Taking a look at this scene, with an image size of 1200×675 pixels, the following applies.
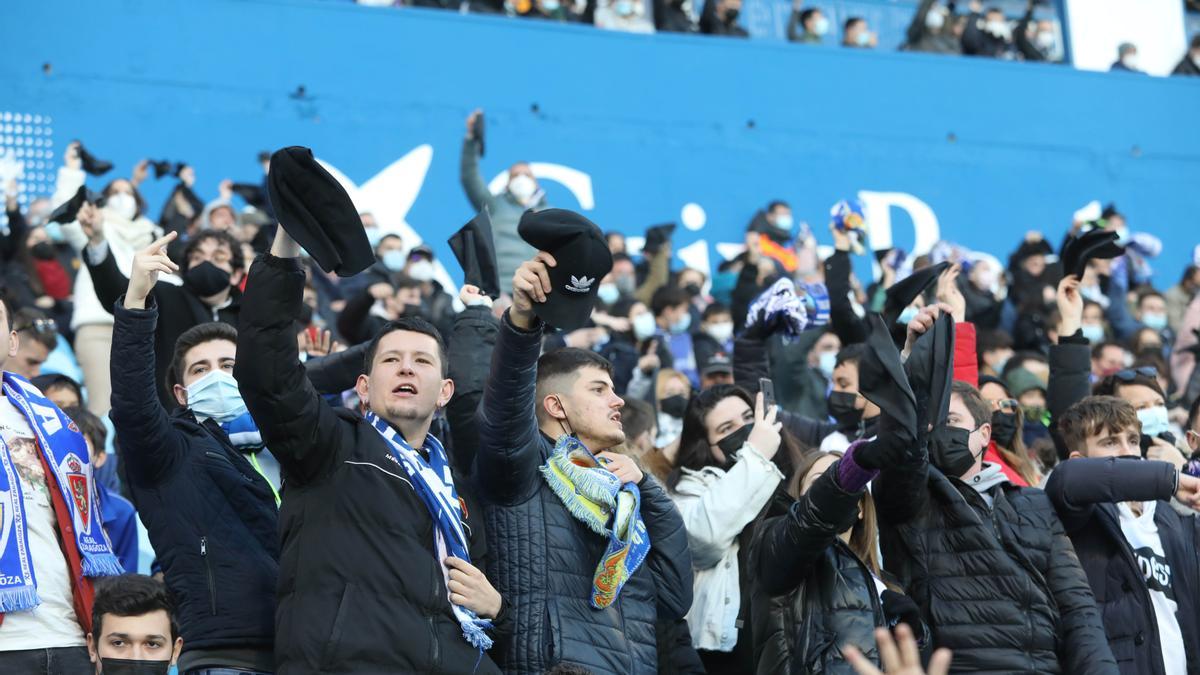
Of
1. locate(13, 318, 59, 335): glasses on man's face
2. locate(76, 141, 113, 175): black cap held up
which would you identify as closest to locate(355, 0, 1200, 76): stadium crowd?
locate(76, 141, 113, 175): black cap held up

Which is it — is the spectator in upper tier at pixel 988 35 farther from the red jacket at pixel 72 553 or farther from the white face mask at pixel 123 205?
the red jacket at pixel 72 553

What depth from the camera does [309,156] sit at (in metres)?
3.66

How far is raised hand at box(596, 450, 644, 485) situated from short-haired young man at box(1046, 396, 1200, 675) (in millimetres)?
1353

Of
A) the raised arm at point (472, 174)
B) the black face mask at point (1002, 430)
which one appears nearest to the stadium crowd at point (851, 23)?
the raised arm at point (472, 174)

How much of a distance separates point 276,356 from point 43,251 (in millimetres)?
6369

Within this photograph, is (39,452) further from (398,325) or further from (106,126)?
(106,126)

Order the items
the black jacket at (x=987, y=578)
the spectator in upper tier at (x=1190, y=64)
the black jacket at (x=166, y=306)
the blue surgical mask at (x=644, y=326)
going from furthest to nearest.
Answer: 1. the spectator in upper tier at (x=1190, y=64)
2. the blue surgical mask at (x=644, y=326)
3. the black jacket at (x=166, y=306)
4. the black jacket at (x=987, y=578)

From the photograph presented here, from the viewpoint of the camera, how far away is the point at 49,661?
13.3 ft

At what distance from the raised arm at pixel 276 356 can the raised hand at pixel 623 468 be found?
3.38 ft

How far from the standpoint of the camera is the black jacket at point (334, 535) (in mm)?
3613

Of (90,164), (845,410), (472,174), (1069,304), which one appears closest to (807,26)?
(472,174)

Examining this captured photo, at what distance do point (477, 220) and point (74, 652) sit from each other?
187cm

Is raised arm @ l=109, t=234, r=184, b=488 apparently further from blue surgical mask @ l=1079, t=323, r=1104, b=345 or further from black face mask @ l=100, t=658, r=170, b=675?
blue surgical mask @ l=1079, t=323, r=1104, b=345

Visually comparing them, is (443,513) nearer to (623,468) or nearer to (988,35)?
(623,468)
